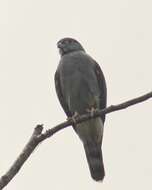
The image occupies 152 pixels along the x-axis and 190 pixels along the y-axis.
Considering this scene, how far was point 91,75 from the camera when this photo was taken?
8625mm

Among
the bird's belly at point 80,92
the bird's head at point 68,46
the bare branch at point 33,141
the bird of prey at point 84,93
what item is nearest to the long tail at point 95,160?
the bird of prey at point 84,93

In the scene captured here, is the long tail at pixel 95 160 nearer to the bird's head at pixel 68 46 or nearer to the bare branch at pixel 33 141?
the bird's head at pixel 68 46

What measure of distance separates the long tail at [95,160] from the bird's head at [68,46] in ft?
6.77

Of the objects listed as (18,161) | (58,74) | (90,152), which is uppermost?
(18,161)

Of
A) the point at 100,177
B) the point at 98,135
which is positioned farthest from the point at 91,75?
the point at 100,177

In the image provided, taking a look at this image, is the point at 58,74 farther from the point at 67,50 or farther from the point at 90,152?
the point at 90,152

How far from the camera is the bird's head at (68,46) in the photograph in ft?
31.9

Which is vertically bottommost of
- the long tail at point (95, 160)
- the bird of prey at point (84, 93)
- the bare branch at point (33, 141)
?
the long tail at point (95, 160)

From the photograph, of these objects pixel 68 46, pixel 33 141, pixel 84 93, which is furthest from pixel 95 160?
pixel 33 141

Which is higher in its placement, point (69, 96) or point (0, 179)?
point (0, 179)

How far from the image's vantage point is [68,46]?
988cm

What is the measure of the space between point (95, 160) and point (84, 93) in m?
1.10

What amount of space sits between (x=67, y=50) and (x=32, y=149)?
5.41m

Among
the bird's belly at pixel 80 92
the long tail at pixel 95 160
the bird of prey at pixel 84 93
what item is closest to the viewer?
the long tail at pixel 95 160
